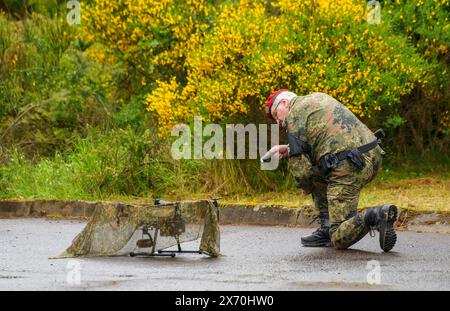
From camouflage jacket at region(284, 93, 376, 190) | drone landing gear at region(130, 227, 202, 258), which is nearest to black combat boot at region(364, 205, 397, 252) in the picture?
camouflage jacket at region(284, 93, 376, 190)

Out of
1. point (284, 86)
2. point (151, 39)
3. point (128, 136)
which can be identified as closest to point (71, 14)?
point (151, 39)

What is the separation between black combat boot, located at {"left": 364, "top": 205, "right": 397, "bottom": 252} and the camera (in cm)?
989

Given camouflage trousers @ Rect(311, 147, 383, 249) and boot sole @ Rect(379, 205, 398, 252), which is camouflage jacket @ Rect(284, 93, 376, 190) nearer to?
camouflage trousers @ Rect(311, 147, 383, 249)

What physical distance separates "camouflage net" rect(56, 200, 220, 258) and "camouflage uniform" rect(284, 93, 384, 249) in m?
0.98

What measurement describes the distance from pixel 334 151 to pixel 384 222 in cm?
84

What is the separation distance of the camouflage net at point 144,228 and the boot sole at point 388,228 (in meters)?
1.43

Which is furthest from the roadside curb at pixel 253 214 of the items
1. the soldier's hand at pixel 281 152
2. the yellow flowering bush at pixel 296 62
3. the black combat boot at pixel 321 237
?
the yellow flowering bush at pixel 296 62

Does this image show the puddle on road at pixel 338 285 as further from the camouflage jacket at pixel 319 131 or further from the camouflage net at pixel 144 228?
the camouflage jacket at pixel 319 131

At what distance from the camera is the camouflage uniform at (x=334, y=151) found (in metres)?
10.3

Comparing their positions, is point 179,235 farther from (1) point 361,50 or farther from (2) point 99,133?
(2) point 99,133

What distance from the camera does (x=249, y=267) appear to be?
31.0 ft

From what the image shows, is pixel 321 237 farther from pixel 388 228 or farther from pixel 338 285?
pixel 338 285

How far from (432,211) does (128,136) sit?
4.97 metres
